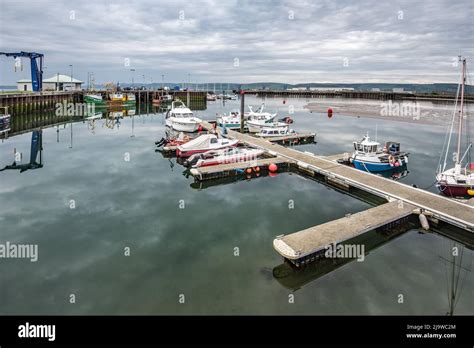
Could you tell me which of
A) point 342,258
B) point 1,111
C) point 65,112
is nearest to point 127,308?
point 342,258

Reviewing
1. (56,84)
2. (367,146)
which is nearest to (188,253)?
(367,146)

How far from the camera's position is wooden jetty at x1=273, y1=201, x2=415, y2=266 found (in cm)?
1416

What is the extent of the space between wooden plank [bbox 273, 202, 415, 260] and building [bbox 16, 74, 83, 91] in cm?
11081

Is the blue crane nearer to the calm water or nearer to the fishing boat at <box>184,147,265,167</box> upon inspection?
the calm water

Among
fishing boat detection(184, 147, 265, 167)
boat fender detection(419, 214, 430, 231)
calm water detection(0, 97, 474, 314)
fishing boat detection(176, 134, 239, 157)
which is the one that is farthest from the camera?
fishing boat detection(176, 134, 239, 157)

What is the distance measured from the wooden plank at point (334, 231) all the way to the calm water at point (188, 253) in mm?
1053

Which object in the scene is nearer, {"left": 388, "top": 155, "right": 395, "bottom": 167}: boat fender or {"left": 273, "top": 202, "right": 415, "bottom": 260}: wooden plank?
{"left": 273, "top": 202, "right": 415, "bottom": 260}: wooden plank

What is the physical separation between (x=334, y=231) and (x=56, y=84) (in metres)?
123

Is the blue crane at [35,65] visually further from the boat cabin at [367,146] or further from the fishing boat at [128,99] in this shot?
the boat cabin at [367,146]

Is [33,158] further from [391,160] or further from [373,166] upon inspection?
[391,160]

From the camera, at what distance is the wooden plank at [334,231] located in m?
14.2

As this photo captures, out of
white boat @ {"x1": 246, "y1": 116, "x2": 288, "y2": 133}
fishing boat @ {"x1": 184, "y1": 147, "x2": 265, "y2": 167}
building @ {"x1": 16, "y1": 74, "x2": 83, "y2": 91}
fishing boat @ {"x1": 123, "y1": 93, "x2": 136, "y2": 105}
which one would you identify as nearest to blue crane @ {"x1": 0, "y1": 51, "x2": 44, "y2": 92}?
building @ {"x1": 16, "y1": 74, "x2": 83, "y2": 91}
